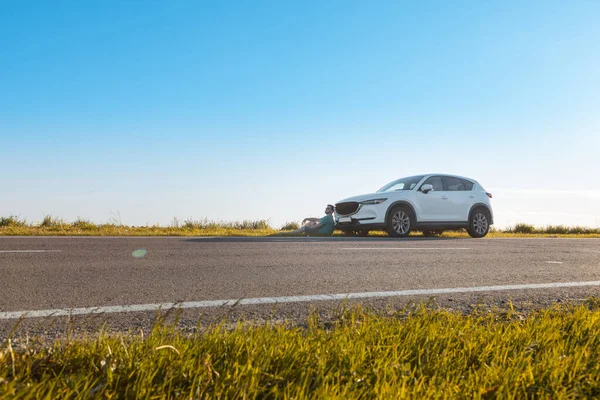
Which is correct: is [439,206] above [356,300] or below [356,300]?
above

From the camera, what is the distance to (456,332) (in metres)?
2.93

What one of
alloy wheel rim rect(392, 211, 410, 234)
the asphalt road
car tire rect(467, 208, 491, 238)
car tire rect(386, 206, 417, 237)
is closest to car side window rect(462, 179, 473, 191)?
car tire rect(467, 208, 491, 238)

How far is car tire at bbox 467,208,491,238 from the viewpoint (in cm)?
1416

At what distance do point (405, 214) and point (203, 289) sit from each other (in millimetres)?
9260

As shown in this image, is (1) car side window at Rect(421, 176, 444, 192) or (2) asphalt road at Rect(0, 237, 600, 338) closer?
(2) asphalt road at Rect(0, 237, 600, 338)

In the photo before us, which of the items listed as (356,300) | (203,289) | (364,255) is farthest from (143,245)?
(356,300)

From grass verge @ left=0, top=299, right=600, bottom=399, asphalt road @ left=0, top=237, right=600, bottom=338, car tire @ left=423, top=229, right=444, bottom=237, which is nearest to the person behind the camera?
grass verge @ left=0, top=299, right=600, bottom=399

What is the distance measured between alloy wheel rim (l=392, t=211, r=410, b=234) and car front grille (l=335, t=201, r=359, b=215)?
106 cm

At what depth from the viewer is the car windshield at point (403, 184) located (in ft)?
44.5

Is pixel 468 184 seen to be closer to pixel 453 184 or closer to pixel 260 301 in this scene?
pixel 453 184

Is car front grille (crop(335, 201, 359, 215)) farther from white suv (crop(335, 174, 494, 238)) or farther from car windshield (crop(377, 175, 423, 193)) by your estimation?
car windshield (crop(377, 175, 423, 193))

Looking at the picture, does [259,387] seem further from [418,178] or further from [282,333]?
[418,178]

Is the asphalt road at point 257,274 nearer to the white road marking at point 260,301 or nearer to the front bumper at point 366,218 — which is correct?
the white road marking at point 260,301

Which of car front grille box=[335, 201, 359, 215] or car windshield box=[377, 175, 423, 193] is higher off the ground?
car windshield box=[377, 175, 423, 193]
